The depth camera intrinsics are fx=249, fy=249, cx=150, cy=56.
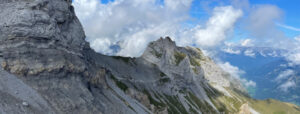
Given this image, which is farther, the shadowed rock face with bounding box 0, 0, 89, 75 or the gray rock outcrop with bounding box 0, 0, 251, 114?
the shadowed rock face with bounding box 0, 0, 89, 75

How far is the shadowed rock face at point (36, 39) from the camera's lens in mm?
Answer: 45344

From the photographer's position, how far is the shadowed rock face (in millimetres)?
45344

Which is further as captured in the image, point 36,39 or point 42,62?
point 36,39

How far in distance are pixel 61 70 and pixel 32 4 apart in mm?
14439

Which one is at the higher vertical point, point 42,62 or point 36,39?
point 36,39

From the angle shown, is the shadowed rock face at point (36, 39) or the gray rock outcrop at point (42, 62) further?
the shadowed rock face at point (36, 39)

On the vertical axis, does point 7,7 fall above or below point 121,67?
below

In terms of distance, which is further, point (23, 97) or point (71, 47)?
point (71, 47)

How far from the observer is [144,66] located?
192 m

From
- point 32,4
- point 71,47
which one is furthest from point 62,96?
point 32,4

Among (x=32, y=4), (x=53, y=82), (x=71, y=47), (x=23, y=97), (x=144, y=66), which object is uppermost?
(x=144, y=66)

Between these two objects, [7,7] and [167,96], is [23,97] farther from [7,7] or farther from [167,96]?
[167,96]

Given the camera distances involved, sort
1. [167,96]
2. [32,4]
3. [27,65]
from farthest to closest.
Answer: [167,96], [32,4], [27,65]

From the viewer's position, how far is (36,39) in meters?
48.6
